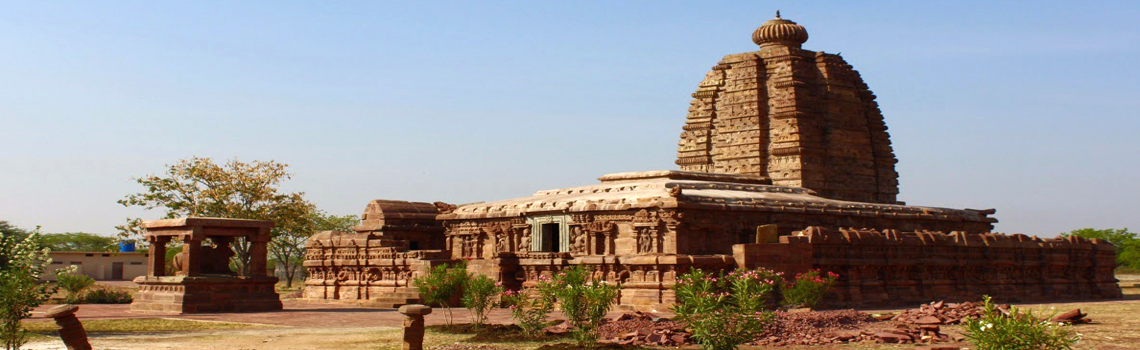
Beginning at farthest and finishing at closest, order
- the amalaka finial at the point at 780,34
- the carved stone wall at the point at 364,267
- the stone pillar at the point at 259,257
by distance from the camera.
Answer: the amalaka finial at the point at 780,34 → the carved stone wall at the point at 364,267 → the stone pillar at the point at 259,257

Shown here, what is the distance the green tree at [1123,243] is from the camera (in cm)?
7412

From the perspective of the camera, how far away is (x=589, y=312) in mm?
16500

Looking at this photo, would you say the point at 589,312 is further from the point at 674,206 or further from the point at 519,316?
the point at 674,206

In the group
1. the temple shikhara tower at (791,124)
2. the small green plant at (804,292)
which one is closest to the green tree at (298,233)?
the temple shikhara tower at (791,124)

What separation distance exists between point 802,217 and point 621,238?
5226 mm

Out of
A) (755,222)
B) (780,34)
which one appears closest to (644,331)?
(755,222)

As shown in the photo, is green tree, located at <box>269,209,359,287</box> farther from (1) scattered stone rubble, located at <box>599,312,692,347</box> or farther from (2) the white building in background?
(1) scattered stone rubble, located at <box>599,312,692,347</box>

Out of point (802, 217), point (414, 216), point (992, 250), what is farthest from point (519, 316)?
point (414, 216)

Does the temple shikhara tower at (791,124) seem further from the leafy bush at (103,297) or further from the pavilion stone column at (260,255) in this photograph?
the leafy bush at (103,297)

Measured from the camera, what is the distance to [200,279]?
25.8 meters

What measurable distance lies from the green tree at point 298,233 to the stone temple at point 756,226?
15592 mm

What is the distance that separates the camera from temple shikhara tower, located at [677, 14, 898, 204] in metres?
40.0

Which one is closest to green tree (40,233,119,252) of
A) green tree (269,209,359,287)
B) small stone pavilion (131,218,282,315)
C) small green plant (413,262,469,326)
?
green tree (269,209,359,287)

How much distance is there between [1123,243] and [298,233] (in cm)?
5766
